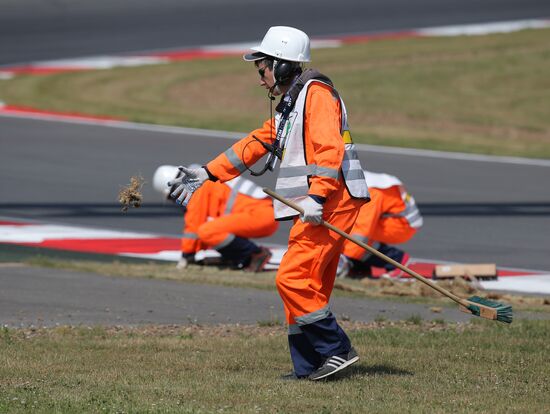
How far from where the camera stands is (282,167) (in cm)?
797

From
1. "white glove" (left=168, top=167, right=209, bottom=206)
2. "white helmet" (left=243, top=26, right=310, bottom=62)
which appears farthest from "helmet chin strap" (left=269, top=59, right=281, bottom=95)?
"white glove" (left=168, top=167, right=209, bottom=206)

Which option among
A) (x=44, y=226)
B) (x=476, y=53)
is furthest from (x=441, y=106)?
(x=44, y=226)

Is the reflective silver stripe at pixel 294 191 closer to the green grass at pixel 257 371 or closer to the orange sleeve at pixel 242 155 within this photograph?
the orange sleeve at pixel 242 155

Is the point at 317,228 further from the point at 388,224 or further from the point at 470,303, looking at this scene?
the point at 388,224

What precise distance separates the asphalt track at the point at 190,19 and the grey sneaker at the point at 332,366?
21.7 m

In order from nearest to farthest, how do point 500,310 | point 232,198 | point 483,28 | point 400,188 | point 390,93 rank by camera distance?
1. point 500,310
2. point 400,188
3. point 232,198
4. point 390,93
5. point 483,28

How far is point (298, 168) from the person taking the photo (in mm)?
7891

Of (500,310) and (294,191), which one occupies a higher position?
(294,191)

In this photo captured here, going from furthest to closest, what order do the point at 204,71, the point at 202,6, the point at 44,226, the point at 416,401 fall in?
the point at 202,6 → the point at 204,71 → the point at 44,226 → the point at 416,401

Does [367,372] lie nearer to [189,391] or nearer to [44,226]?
[189,391]

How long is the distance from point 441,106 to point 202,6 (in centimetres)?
1262

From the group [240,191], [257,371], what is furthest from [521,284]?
[257,371]

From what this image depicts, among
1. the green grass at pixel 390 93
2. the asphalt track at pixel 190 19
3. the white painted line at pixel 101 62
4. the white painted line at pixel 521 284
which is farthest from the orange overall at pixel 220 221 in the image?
the asphalt track at pixel 190 19

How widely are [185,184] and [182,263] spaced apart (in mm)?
4857
